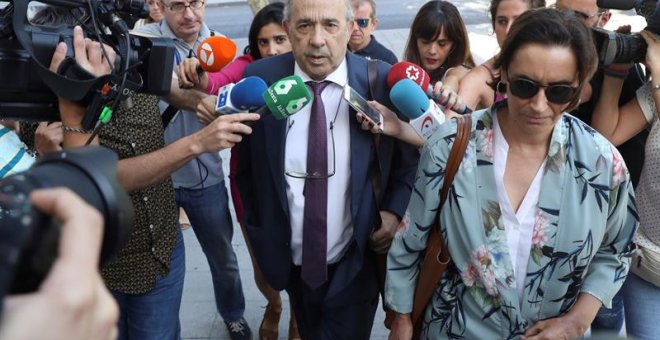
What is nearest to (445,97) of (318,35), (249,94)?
(318,35)

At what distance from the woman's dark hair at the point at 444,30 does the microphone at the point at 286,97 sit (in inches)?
56.1

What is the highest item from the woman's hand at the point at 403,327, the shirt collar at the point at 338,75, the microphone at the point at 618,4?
the microphone at the point at 618,4

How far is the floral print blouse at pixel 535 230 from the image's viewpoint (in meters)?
1.98

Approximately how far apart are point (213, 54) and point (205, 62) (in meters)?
0.05

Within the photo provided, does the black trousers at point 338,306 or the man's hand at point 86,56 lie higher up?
the man's hand at point 86,56

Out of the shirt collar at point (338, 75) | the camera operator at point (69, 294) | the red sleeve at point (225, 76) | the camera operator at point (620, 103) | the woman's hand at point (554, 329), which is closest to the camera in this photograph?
the camera operator at point (69, 294)

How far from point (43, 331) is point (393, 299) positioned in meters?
1.66

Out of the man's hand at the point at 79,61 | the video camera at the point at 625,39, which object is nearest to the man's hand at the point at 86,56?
the man's hand at the point at 79,61

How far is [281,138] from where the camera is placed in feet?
7.97

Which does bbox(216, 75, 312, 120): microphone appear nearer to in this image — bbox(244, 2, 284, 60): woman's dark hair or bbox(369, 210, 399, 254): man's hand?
bbox(369, 210, 399, 254): man's hand

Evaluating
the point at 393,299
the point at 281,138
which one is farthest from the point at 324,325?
the point at 281,138

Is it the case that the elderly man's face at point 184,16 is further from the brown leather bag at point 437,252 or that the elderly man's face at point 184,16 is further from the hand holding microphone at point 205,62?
the brown leather bag at point 437,252

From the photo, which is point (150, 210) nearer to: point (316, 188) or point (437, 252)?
point (316, 188)

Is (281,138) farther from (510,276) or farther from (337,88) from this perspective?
(510,276)
